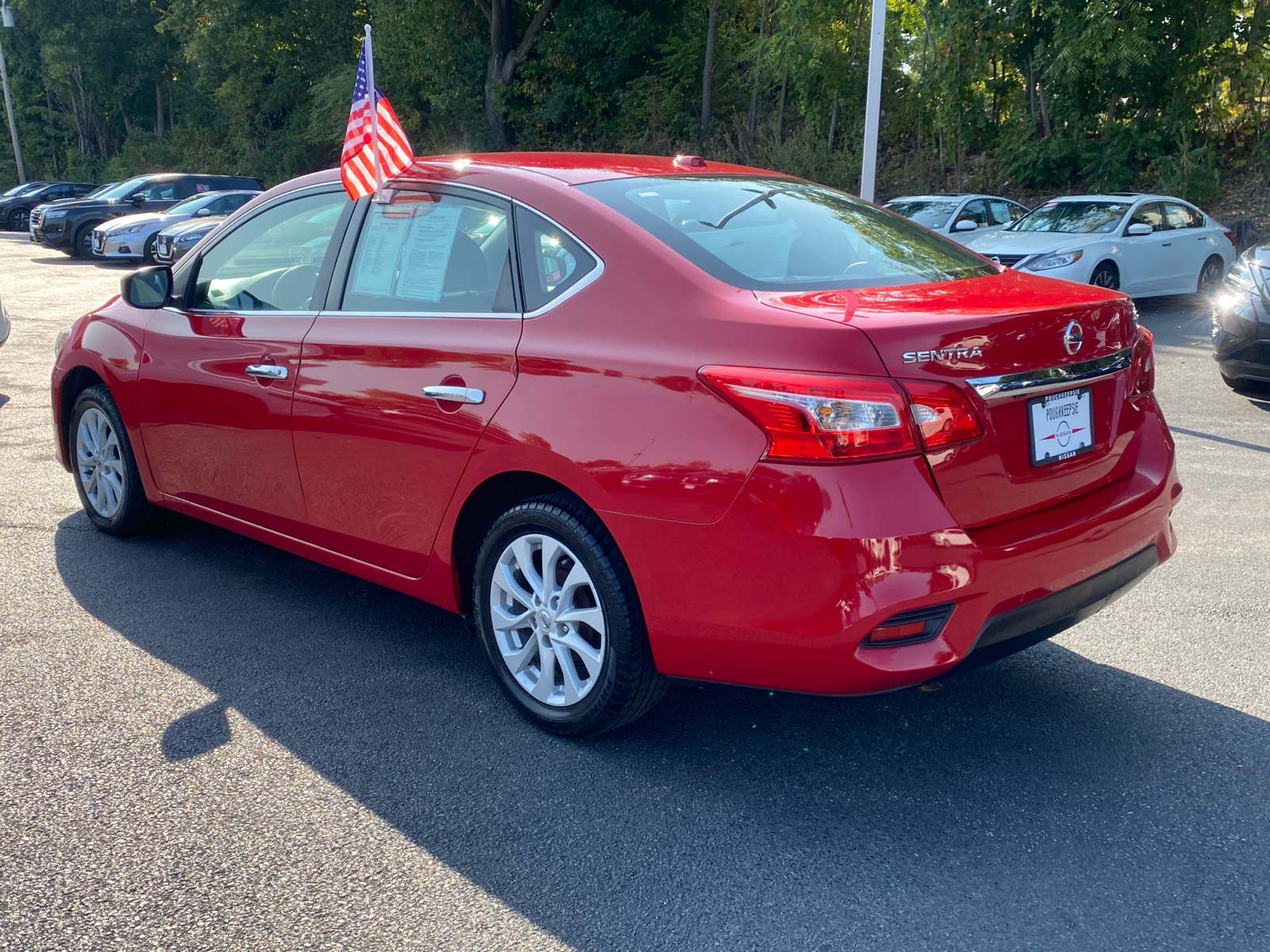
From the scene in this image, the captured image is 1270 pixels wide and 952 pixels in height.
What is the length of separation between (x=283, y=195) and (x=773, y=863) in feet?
9.98

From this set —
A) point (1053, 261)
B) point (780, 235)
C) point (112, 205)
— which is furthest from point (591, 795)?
point (112, 205)

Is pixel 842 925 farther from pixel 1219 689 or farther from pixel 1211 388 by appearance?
pixel 1211 388

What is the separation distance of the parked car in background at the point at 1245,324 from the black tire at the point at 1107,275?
5147mm

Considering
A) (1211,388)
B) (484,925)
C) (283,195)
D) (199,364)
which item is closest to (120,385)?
(199,364)

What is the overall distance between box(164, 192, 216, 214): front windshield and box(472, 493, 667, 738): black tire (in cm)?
2195

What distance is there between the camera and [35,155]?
54094mm

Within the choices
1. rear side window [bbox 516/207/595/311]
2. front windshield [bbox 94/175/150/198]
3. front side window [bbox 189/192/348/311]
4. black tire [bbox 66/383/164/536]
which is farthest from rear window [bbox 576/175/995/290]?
front windshield [bbox 94/175/150/198]

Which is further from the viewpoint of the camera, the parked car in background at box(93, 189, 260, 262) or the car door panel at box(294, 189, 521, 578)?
the parked car in background at box(93, 189, 260, 262)

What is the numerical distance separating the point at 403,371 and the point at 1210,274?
48.4 feet

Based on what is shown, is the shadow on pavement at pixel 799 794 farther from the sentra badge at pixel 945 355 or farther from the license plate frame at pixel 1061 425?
the sentra badge at pixel 945 355

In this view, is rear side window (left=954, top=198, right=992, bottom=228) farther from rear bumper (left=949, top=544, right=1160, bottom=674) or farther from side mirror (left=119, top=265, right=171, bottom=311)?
rear bumper (left=949, top=544, right=1160, bottom=674)

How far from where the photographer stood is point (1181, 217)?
48.9 feet

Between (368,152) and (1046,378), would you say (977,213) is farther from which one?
(1046,378)

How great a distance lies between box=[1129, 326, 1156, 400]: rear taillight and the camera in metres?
3.32
